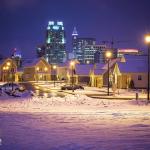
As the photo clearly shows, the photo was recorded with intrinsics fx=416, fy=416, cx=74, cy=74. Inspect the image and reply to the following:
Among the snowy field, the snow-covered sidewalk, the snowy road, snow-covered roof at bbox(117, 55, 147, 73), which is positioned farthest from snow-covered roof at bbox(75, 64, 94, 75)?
the snowy road

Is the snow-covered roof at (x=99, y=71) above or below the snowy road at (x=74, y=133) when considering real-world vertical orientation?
above

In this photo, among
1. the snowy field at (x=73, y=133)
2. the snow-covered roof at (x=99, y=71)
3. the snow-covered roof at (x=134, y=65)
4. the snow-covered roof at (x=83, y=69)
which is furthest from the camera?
the snow-covered roof at (x=83, y=69)

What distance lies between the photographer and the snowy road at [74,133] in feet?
45.9

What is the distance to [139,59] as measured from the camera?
284 ft

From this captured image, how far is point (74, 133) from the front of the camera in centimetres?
1678

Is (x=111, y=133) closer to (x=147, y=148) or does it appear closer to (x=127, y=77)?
(x=147, y=148)

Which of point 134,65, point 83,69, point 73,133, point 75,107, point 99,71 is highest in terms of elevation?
point 83,69

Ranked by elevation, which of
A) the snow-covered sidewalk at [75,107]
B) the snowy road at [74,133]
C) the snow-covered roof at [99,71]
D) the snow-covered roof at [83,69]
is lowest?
the snowy road at [74,133]

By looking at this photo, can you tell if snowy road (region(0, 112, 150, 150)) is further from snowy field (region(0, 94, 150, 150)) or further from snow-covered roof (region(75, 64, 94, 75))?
snow-covered roof (region(75, 64, 94, 75))

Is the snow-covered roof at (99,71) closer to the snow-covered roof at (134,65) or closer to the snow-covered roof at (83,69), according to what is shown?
the snow-covered roof at (134,65)

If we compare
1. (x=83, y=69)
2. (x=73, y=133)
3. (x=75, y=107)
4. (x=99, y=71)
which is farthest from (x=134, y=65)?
(x=73, y=133)

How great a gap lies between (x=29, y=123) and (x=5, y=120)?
1.95 meters

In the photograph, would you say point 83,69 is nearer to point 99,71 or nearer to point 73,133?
point 99,71

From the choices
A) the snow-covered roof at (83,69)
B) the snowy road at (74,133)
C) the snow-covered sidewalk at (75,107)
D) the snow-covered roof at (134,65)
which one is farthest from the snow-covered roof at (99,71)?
the snowy road at (74,133)
